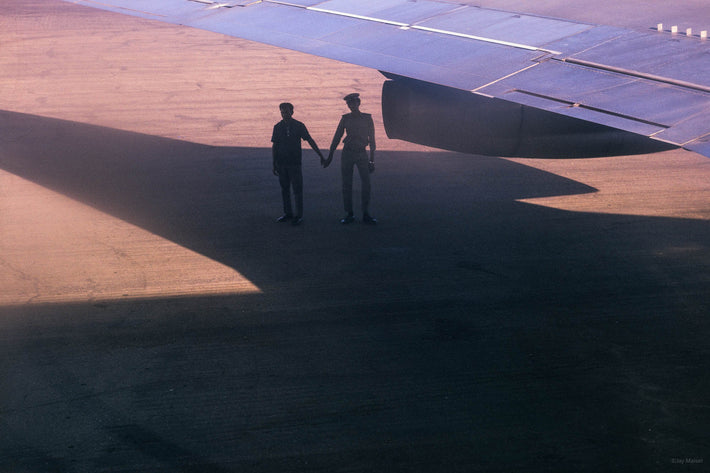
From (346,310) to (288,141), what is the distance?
3.63 metres

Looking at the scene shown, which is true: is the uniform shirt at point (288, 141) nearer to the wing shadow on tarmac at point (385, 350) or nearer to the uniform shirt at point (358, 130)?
the uniform shirt at point (358, 130)

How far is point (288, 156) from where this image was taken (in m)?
11.3

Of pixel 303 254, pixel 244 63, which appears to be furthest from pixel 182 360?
pixel 244 63

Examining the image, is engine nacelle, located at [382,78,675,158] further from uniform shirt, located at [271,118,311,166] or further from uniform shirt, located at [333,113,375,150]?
uniform shirt, located at [271,118,311,166]

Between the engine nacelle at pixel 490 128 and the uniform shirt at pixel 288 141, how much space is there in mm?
1549

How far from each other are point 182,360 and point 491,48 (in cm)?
523

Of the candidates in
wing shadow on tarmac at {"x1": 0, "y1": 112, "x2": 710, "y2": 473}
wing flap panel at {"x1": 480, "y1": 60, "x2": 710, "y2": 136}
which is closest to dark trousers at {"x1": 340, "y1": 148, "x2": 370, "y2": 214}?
wing shadow on tarmac at {"x1": 0, "y1": 112, "x2": 710, "y2": 473}

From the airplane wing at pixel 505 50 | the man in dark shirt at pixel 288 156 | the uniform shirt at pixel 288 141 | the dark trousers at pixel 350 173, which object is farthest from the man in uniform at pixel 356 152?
the airplane wing at pixel 505 50

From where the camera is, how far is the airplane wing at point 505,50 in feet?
22.1

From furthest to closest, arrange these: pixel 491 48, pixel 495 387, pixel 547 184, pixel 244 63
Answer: pixel 244 63 → pixel 547 184 → pixel 491 48 → pixel 495 387

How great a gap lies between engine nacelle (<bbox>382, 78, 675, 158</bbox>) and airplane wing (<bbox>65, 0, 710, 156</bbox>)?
980 mm

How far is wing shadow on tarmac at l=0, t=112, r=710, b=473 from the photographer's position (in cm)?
627

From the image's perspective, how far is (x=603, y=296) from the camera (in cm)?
Result: 902

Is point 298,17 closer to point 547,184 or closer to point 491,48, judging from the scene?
point 491,48
